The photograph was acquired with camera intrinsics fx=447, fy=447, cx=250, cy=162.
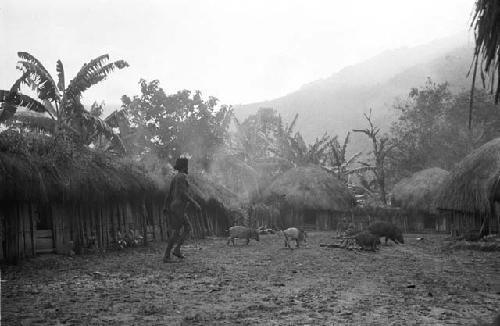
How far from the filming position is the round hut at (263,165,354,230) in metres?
23.5

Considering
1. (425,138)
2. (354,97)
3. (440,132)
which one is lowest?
(425,138)

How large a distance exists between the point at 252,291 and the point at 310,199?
17978 mm

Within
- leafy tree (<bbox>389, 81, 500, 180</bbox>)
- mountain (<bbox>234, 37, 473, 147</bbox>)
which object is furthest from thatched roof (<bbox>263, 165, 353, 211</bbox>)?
mountain (<bbox>234, 37, 473, 147</bbox>)

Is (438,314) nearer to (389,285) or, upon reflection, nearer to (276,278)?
(389,285)

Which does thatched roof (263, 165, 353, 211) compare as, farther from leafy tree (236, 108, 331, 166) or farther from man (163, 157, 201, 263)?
man (163, 157, 201, 263)

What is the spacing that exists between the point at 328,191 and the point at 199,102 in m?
10.1

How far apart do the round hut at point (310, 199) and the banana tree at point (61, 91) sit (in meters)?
10.2

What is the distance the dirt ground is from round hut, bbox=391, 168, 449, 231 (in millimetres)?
12562

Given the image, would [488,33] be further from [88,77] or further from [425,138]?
[425,138]

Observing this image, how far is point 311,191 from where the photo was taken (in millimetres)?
23672

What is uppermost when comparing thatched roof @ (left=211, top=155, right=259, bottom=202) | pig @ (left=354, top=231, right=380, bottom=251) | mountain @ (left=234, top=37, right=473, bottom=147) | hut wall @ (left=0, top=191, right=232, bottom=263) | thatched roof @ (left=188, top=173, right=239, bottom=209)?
mountain @ (left=234, top=37, right=473, bottom=147)

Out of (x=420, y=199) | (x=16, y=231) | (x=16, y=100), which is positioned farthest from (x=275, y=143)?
(x=16, y=231)

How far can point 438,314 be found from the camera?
438cm

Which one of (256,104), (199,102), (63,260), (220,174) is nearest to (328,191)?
(220,174)
